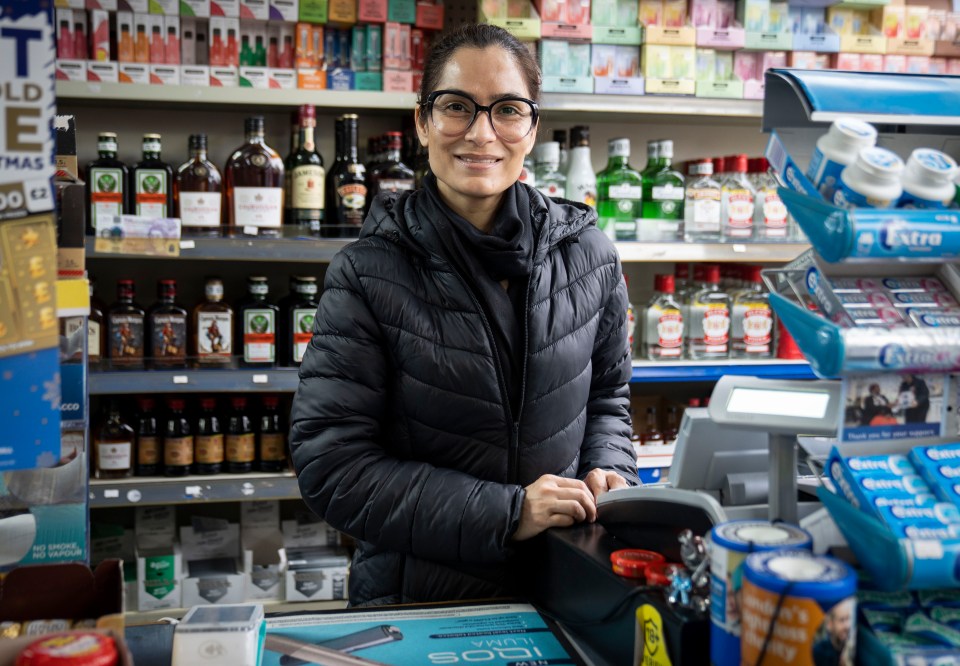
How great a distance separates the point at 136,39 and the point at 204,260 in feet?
2.57

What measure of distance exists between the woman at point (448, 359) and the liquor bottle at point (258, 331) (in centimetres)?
152

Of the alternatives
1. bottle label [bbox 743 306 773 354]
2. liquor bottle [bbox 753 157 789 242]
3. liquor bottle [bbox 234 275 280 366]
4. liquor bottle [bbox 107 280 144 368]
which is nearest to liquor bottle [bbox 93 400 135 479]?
liquor bottle [bbox 107 280 144 368]

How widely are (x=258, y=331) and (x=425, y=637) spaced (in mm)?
1961

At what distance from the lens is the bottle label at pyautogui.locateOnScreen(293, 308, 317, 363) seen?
3.00 m

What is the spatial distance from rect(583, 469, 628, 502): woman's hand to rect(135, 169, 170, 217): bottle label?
1.91 meters

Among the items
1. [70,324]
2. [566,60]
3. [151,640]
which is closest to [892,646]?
[151,640]

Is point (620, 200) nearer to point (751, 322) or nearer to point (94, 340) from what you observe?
point (751, 322)

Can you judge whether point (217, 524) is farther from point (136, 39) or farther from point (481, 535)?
point (481, 535)

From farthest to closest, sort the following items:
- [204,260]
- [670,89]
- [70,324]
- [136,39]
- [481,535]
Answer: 1. [204,260]
2. [670,89]
3. [136,39]
4. [70,324]
5. [481,535]

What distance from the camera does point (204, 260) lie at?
327 cm

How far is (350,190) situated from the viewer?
299 cm

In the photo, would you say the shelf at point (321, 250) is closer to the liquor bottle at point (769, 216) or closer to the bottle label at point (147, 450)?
the liquor bottle at point (769, 216)

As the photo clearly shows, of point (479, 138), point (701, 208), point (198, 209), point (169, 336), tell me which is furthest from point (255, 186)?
point (479, 138)

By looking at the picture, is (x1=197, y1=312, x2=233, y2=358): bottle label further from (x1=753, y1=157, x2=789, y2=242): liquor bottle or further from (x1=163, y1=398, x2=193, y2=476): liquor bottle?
(x1=753, y1=157, x2=789, y2=242): liquor bottle
